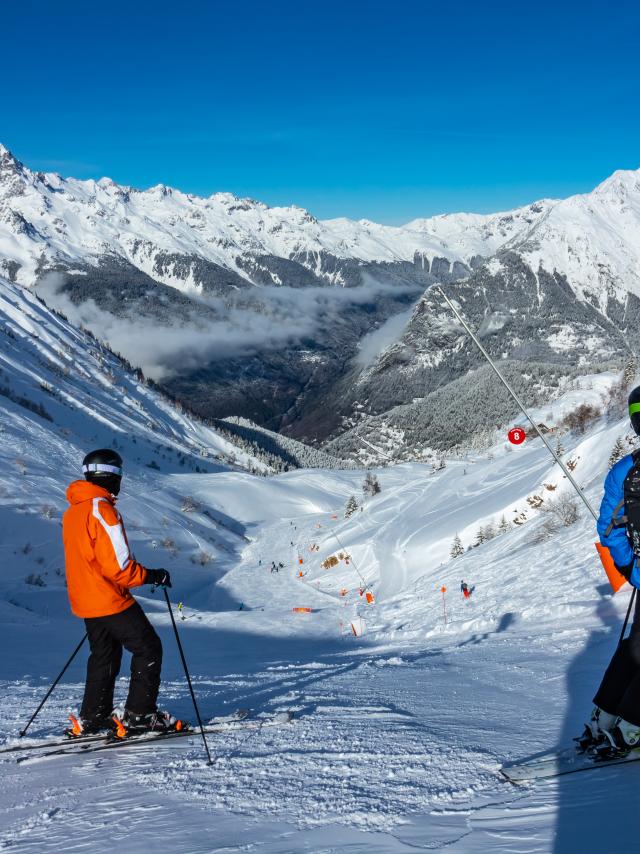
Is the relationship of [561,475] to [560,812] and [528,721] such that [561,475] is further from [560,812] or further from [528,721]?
[560,812]

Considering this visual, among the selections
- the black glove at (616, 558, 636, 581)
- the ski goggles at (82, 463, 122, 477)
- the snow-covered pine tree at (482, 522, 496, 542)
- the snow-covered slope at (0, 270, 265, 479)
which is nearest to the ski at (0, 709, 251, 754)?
the ski goggles at (82, 463, 122, 477)

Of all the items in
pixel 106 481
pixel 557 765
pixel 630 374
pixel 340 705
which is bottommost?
pixel 557 765

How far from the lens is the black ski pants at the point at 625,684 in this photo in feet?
13.9

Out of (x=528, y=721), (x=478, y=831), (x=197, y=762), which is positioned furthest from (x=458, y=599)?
(x=478, y=831)

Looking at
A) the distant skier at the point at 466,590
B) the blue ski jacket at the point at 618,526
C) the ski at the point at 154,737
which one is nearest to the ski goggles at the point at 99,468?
the ski at the point at 154,737

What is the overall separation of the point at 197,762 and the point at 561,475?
19051mm

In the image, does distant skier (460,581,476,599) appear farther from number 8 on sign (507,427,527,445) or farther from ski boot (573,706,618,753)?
ski boot (573,706,618,753)

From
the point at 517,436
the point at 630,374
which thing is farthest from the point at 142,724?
the point at 630,374

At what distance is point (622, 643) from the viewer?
14.7 feet

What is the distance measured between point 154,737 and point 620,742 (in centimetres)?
393

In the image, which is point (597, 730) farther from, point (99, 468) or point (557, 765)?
point (99, 468)

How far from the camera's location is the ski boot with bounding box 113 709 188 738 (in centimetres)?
565

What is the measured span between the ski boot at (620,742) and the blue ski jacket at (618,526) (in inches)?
37.6

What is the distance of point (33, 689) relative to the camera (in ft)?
26.2
